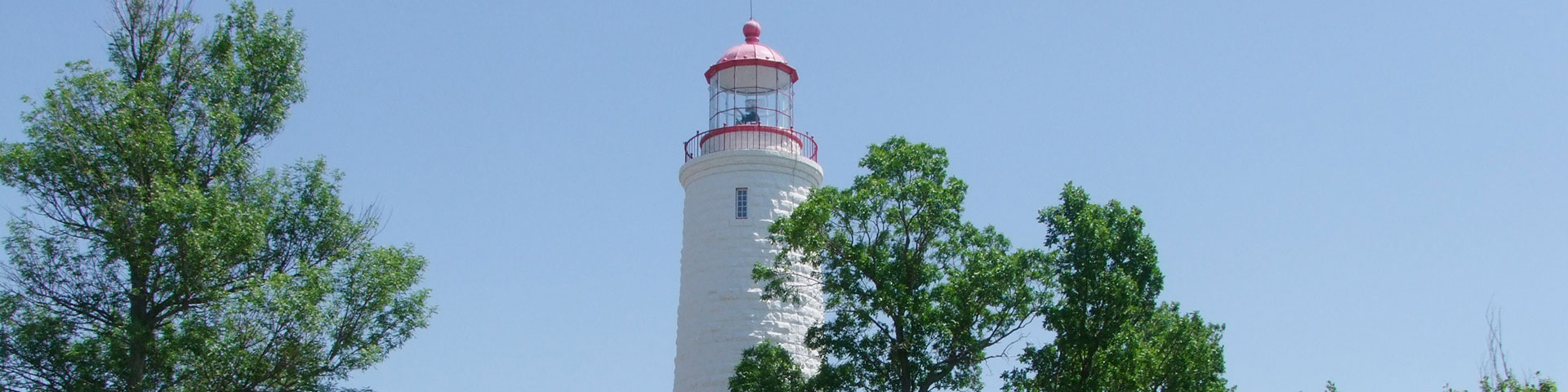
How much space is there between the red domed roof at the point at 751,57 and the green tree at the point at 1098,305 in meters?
8.00

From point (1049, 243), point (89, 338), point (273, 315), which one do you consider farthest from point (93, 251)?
point (1049, 243)

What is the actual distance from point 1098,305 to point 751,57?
31.0 ft

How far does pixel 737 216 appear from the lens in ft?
86.0

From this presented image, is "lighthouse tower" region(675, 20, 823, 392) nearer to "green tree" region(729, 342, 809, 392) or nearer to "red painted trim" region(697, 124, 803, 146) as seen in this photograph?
"red painted trim" region(697, 124, 803, 146)

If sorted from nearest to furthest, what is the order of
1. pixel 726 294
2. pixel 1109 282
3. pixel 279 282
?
1. pixel 279 282
2. pixel 1109 282
3. pixel 726 294

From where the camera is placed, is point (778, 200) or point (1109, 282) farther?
point (778, 200)

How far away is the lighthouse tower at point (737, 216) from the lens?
83.6ft

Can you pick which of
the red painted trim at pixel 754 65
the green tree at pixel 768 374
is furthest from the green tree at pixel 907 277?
the red painted trim at pixel 754 65

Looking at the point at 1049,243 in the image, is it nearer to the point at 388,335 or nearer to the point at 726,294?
the point at 726,294

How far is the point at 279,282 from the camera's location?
19.1 m

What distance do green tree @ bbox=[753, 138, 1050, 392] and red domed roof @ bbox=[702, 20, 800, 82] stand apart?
262 inches

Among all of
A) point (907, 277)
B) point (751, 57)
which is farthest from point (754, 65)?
point (907, 277)

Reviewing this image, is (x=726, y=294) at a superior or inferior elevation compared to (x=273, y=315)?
superior

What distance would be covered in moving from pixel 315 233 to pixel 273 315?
2.31 meters
